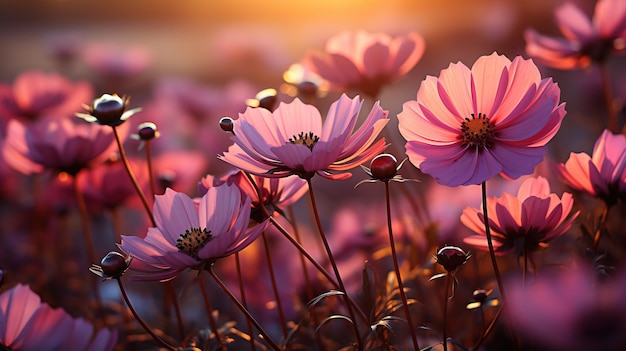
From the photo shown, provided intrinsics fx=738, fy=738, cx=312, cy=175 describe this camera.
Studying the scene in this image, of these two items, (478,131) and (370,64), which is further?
(370,64)

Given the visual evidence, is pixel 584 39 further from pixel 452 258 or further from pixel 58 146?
pixel 58 146

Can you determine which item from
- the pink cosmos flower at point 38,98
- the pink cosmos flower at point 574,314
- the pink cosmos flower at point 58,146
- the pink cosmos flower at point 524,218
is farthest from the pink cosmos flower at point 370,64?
the pink cosmos flower at point 574,314

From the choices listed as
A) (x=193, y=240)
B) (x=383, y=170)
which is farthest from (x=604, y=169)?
(x=193, y=240)

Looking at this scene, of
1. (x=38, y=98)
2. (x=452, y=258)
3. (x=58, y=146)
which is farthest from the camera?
(x=38, y=98)

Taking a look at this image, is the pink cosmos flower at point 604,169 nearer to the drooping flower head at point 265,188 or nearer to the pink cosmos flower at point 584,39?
the drooping flower head at point 265,188

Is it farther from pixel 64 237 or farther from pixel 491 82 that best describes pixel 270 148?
pixel 64 237

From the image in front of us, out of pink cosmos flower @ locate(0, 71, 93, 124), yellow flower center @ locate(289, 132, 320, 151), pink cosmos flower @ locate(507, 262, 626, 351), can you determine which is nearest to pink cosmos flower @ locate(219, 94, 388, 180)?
yellow flower center @ locate(289, 132, 320, 151)

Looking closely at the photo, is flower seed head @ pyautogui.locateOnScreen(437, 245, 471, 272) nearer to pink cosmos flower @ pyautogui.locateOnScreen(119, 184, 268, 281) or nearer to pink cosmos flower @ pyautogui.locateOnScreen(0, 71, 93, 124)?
pink cosmos flower @ pyautogui.locateOnScreen(119, 184, 268, 281)
